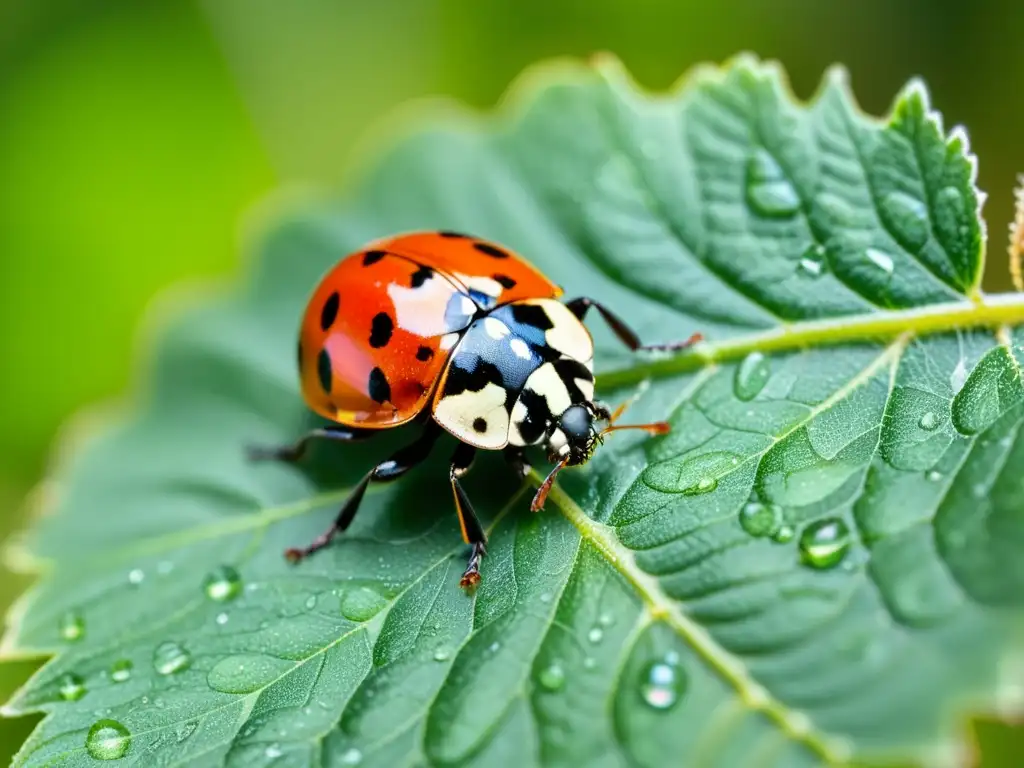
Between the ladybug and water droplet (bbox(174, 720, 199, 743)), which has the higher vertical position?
the ladybug

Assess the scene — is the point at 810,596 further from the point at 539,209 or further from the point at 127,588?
the point at 127,588

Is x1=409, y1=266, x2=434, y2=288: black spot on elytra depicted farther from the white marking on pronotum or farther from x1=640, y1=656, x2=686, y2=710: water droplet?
x1=640, y1=656, x2=686, y2=710: water droplet

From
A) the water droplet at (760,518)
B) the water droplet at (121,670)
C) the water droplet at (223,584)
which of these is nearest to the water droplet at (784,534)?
the water droplet at (760,518)

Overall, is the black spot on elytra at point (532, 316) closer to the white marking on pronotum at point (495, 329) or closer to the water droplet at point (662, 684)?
the white marking on pronotum at point (495, 329)

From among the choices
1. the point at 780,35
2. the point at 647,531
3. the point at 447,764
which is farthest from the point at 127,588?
the point at 780,35

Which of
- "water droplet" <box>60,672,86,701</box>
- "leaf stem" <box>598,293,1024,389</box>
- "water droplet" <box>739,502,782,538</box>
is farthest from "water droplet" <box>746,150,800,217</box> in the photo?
"water droplet" <box>60,672,86,701</box>

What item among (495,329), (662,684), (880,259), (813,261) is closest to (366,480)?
(495,329)
